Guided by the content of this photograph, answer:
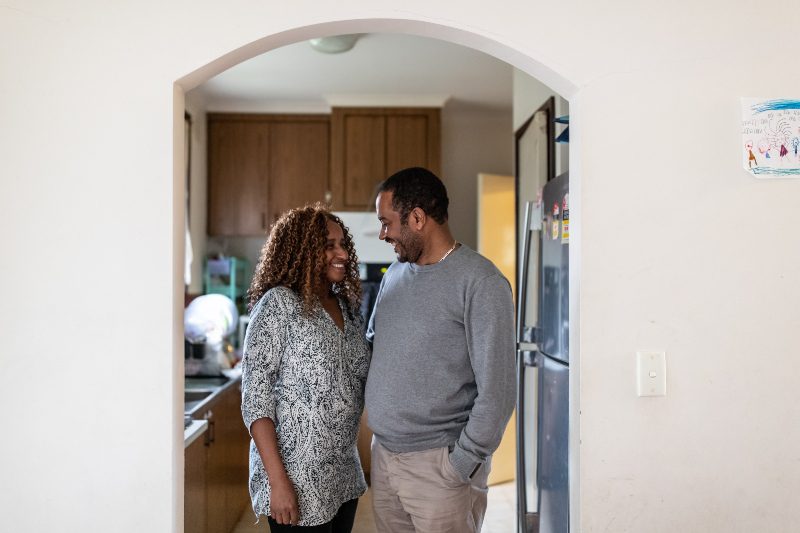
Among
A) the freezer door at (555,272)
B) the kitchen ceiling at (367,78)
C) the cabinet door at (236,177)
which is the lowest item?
the freezer door at (555,272)

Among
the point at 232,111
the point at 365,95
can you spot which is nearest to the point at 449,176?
the point at 365,95

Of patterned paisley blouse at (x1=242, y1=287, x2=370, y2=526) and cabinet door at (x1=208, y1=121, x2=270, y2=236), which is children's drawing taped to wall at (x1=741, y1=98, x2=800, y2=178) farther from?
cabinet door at (x1=208, y1=121, x2=270, y2=236)

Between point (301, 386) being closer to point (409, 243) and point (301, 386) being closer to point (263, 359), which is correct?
point (263, 359)

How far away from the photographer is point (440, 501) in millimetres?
1847

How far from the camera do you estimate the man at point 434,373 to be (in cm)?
179

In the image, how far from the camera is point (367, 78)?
4602 millimetres

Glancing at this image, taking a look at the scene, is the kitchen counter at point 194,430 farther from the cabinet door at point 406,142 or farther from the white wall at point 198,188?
the cabinet door at point 406,142

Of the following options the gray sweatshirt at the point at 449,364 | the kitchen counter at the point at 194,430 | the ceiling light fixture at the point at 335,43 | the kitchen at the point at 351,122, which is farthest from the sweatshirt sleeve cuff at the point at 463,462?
the ceiling light fixture at the point at 335,43

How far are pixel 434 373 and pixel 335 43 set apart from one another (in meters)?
2.40

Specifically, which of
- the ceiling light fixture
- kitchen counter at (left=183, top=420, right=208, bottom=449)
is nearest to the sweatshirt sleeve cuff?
kitchen counter at (left=183, top=420, right=208, bottom=449)

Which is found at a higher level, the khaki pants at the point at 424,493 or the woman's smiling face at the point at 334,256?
the woman's smiling face at the point at 334,256

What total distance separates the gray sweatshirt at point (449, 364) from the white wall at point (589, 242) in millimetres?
203

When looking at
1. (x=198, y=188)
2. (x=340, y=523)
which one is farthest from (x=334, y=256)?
(x=198, y=188)

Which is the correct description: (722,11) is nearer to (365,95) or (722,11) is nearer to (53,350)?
(53,350)
